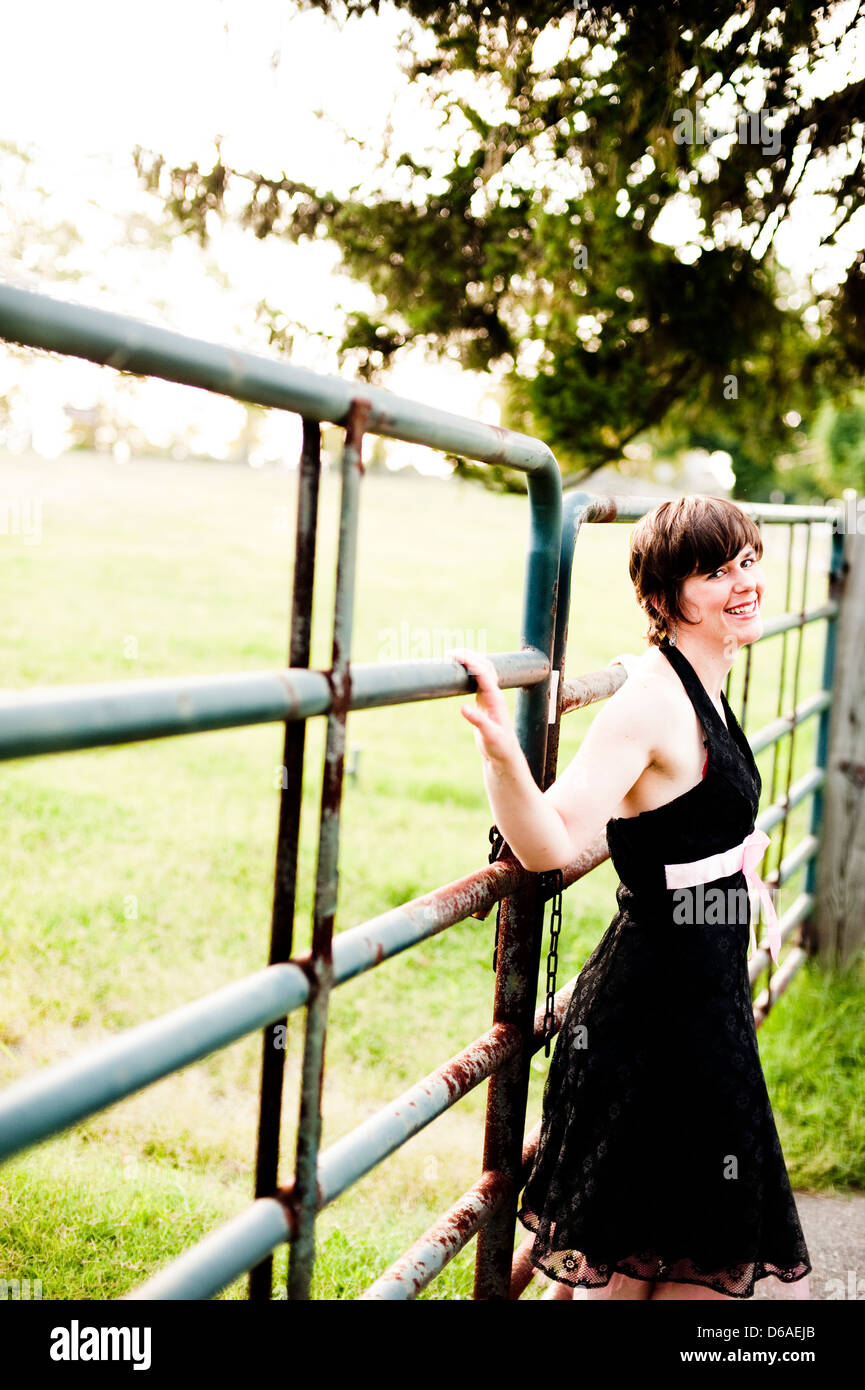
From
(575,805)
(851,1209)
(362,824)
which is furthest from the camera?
(362,824)

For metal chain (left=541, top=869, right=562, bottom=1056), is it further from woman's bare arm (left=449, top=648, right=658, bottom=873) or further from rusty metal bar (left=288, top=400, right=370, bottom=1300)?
rusty metal bar (left=288, top=400, right=370, bottom=1300)

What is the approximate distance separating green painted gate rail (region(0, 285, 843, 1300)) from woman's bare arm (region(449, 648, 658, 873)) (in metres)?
0.06

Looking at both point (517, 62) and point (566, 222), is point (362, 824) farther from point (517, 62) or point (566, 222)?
point (517, 62)

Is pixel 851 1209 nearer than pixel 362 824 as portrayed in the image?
Yes

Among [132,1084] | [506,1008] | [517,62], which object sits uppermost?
[517,62]

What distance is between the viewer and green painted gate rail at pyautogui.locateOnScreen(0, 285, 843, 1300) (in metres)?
0.95

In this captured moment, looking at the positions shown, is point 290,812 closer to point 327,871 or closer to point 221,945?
point 327,871

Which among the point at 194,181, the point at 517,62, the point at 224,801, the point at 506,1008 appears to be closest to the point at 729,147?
the point at 517,62

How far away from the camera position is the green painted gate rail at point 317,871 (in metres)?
0.95

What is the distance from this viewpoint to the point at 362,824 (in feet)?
21.9
